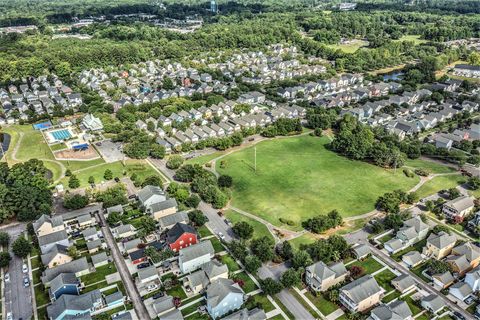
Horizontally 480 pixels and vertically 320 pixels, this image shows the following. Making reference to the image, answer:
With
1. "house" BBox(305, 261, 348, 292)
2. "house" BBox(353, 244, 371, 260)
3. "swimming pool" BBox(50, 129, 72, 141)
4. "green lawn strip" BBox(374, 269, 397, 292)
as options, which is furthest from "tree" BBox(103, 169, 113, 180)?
"green lawn strip" BBox(374, 269, 397, 292)

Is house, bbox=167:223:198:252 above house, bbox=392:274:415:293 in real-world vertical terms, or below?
above

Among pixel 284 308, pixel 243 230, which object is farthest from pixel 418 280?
pixel 243 230

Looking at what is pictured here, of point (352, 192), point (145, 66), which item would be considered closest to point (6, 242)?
point (352, 192)

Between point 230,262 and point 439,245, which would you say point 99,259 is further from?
point 439,245

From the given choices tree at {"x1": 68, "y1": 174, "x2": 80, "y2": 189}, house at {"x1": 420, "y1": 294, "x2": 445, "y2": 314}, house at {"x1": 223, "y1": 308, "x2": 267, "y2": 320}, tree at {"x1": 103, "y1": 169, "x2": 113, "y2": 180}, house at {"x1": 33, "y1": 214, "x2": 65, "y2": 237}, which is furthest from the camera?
tree at {"x1": 103, "y1": 169, "x2": 113, "y2": 180}

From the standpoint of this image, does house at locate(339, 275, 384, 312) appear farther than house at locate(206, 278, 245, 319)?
Yes

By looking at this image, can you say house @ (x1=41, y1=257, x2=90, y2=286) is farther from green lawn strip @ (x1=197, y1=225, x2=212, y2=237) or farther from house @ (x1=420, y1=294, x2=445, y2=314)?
house @ (x1=420, y1=294, x2=445, y2=314)
